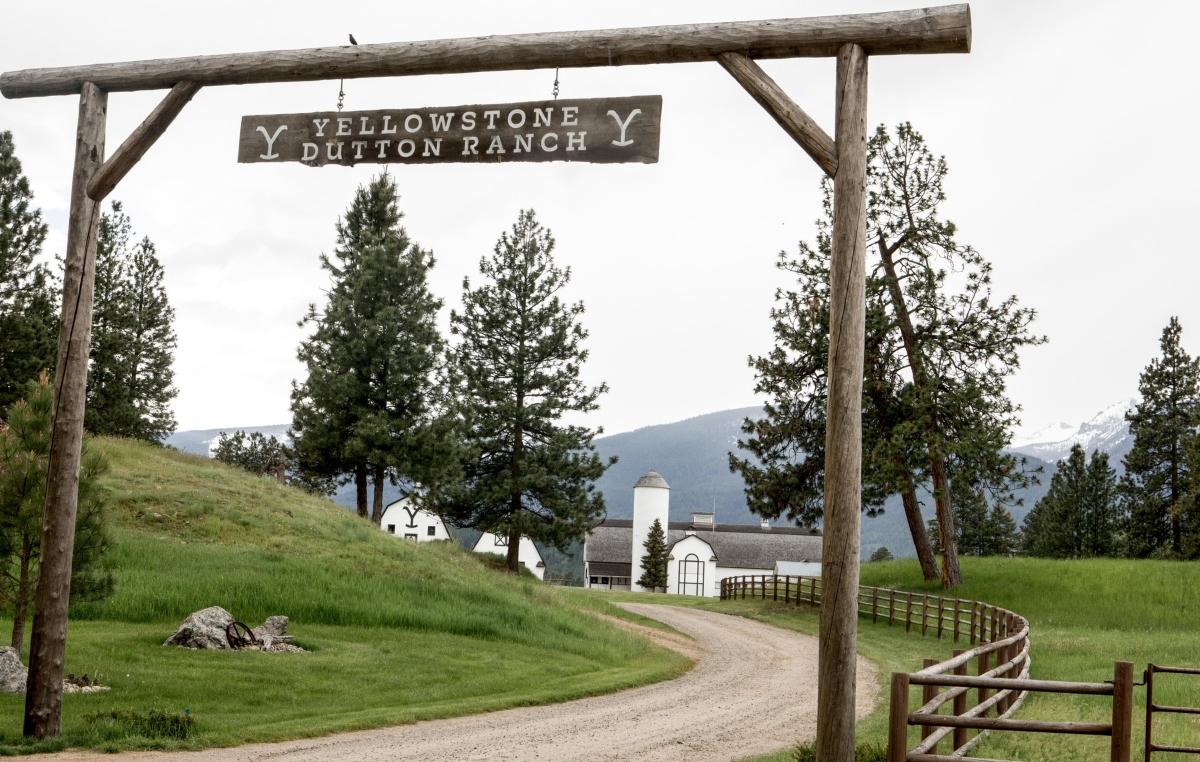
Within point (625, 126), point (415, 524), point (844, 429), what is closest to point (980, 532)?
point (415, 524)

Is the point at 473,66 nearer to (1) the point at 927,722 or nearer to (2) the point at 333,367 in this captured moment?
(1) the point at 927,722

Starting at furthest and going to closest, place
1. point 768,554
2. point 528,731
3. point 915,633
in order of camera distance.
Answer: point 768,554 → point 915,633 → point 528,731

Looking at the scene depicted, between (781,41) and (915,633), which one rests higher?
(781,41)

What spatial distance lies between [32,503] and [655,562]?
257ft

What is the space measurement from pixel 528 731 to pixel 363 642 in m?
7.99

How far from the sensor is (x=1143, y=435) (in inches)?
2219

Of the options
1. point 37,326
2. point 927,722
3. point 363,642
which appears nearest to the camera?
point 927,722

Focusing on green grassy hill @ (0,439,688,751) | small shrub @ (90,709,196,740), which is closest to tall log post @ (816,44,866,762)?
green grassy hill @ (0,439,688,751)

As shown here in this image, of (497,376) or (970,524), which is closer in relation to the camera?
(497,376)

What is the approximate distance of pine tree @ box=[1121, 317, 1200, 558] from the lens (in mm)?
55031

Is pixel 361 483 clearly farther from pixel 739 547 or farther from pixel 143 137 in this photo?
pixel 739 547

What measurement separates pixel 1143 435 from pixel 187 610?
173 ft

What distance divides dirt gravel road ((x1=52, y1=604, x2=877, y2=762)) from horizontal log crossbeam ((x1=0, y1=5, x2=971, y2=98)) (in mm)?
7112

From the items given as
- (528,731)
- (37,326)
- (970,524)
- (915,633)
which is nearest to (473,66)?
(528,731)
